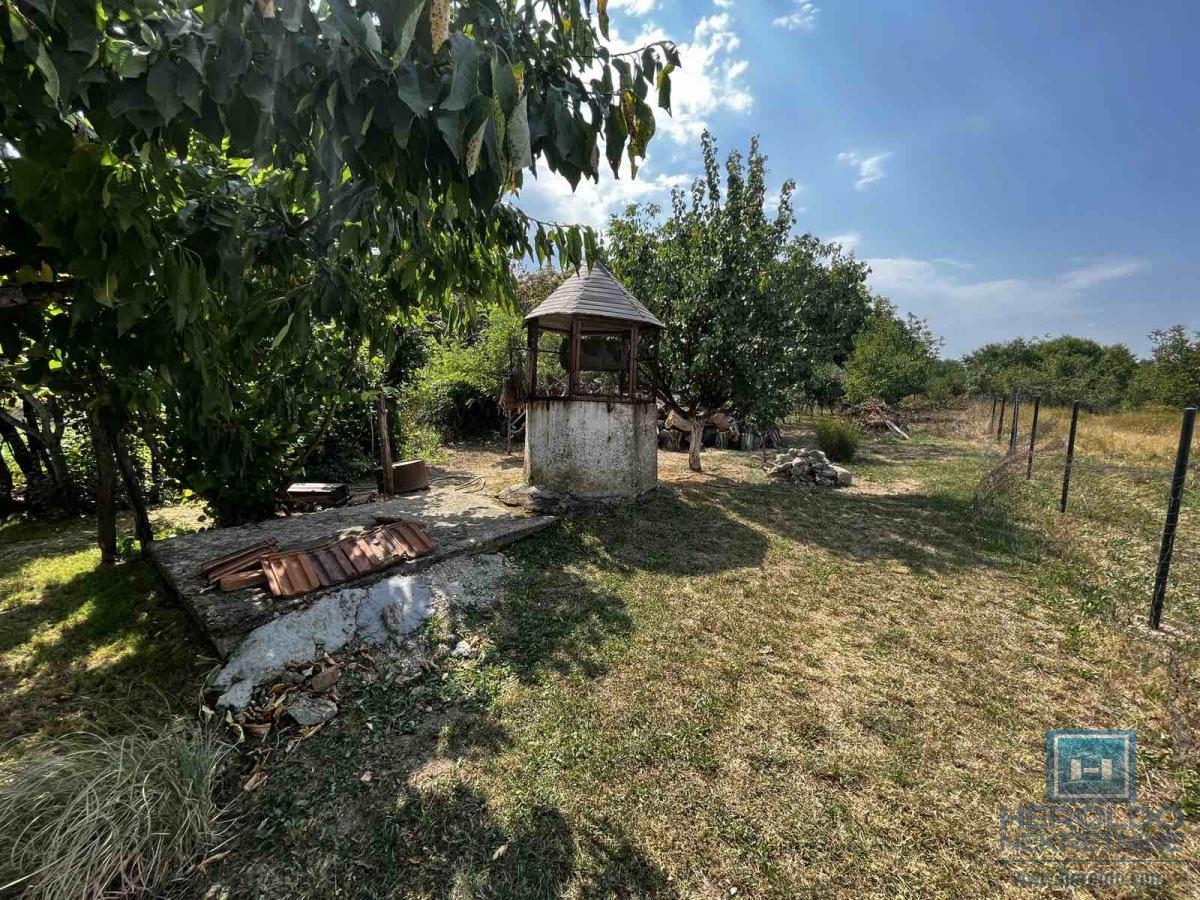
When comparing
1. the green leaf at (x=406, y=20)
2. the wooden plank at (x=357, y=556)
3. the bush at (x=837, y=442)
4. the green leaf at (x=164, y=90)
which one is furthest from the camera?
the bush at (x=837, y=442)

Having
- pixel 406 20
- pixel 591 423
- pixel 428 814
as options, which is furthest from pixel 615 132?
pixel 591 423

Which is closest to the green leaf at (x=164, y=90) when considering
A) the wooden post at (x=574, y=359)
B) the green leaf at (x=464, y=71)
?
the green leaf at (x=464, y=71)

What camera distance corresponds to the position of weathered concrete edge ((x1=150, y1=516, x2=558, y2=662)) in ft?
11.2

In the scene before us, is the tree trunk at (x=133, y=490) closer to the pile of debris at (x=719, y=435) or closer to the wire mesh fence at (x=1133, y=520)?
the wire mesh fence at (x=1133, y=520)

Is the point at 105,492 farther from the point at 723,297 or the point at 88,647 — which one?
the point at 723,297

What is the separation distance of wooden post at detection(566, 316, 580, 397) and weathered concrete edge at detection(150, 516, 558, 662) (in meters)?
2.21

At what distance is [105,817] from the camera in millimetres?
2012

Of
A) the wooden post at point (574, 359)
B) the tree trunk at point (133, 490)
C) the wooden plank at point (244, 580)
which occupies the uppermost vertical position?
the wooden post at point (574, 359)

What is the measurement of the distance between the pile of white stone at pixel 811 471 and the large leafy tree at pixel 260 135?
29.3 ft

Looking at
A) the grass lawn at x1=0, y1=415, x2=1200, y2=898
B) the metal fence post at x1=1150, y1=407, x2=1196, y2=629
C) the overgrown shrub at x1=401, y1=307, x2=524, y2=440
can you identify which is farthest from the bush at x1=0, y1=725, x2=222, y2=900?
Answer: the overgrown shrub at x1=401, y1=307, x2=524, y2=440

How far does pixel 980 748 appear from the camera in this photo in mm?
2709

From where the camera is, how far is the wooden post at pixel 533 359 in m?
7.72

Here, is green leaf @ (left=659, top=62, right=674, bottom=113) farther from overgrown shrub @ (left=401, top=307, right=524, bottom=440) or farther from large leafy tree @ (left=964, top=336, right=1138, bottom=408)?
large leafy tree @ (left=964, top=336, right=1138, bottom=408)

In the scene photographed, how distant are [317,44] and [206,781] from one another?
3013mm
